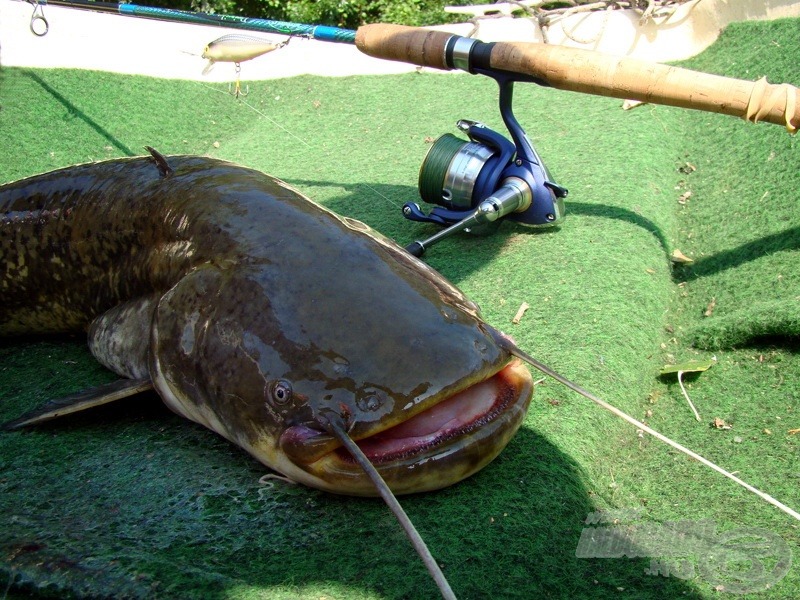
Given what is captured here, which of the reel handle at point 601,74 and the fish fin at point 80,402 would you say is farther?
the reel handle at point 601,74

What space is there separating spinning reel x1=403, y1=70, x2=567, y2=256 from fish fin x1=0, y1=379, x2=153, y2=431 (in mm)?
1459

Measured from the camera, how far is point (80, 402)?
236cm

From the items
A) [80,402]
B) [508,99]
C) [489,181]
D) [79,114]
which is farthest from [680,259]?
[79,114]

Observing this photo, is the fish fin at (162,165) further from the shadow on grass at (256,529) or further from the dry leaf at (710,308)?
the dry leaf at (710,308)

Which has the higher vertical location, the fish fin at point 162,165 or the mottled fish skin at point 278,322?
the fish fin at point 162,165

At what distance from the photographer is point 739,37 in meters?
5.67

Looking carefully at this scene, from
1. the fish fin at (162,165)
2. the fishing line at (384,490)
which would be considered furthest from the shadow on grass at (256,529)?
the fish fin at (162,165)

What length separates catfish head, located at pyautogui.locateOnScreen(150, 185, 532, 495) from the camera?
73.5 inches

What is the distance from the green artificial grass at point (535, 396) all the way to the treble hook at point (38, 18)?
0.92 ft

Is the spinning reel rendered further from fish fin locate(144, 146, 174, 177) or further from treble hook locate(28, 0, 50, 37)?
treble hook locate(28, 0, 50, 37)

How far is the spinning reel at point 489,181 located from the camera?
3.56 metres

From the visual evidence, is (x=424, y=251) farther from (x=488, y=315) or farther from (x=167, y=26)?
(x=167, y=26)

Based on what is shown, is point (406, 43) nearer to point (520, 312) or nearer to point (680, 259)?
point (520, 312)

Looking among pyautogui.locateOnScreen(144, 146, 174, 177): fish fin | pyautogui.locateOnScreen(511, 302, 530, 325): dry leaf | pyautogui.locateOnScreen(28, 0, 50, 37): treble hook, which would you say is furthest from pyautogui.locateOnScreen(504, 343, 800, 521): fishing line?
pyautogui.locateOnScreen(28, 0, 50, 37): treble hook
